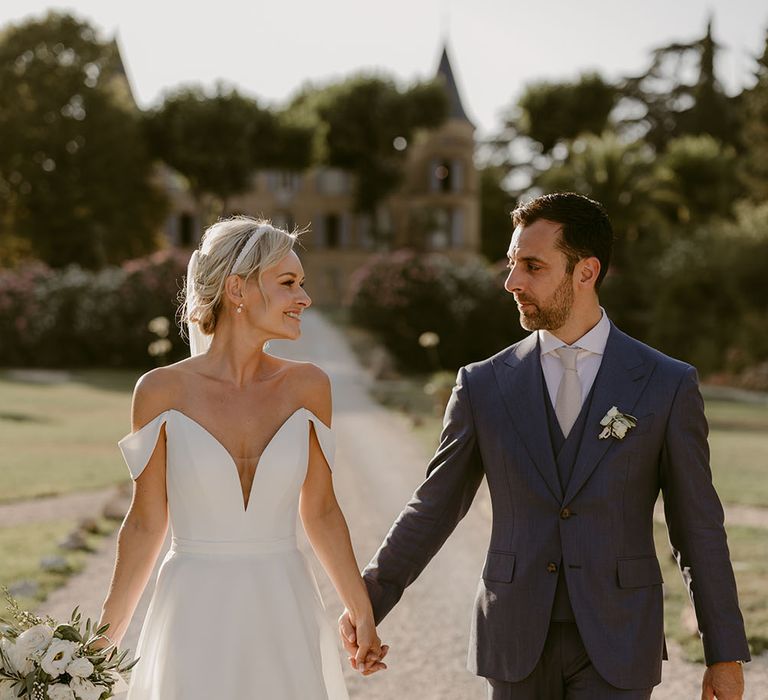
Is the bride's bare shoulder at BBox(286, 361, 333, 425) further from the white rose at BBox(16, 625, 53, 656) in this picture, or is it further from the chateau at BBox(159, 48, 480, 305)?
the chateau at BBox(159, 48, 480, 305)

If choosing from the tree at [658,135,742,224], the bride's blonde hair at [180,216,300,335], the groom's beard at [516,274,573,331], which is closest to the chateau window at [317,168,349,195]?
the tree at [658,135,742,224]

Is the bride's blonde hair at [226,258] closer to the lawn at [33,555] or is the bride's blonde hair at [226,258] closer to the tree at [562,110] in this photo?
the lawn at [33,555]

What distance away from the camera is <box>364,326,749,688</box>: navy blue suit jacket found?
10.8 ft

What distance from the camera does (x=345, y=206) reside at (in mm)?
54281

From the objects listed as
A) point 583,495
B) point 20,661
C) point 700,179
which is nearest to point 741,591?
point 583,495

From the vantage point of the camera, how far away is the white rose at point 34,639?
3045 millimetres

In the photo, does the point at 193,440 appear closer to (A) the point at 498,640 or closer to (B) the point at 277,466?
(B) the point at 277,466

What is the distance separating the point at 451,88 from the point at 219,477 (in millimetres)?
53846

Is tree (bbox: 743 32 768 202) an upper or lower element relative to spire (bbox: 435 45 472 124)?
lower

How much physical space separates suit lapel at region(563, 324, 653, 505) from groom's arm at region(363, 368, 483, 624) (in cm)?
40

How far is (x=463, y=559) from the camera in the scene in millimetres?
9148

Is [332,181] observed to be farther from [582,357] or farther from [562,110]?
[582,357]

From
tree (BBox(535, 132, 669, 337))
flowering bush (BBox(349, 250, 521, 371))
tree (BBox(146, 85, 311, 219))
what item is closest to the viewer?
flowering bush (BBox(349, 250, 521, 371))

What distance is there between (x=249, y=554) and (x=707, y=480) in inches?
58.6
